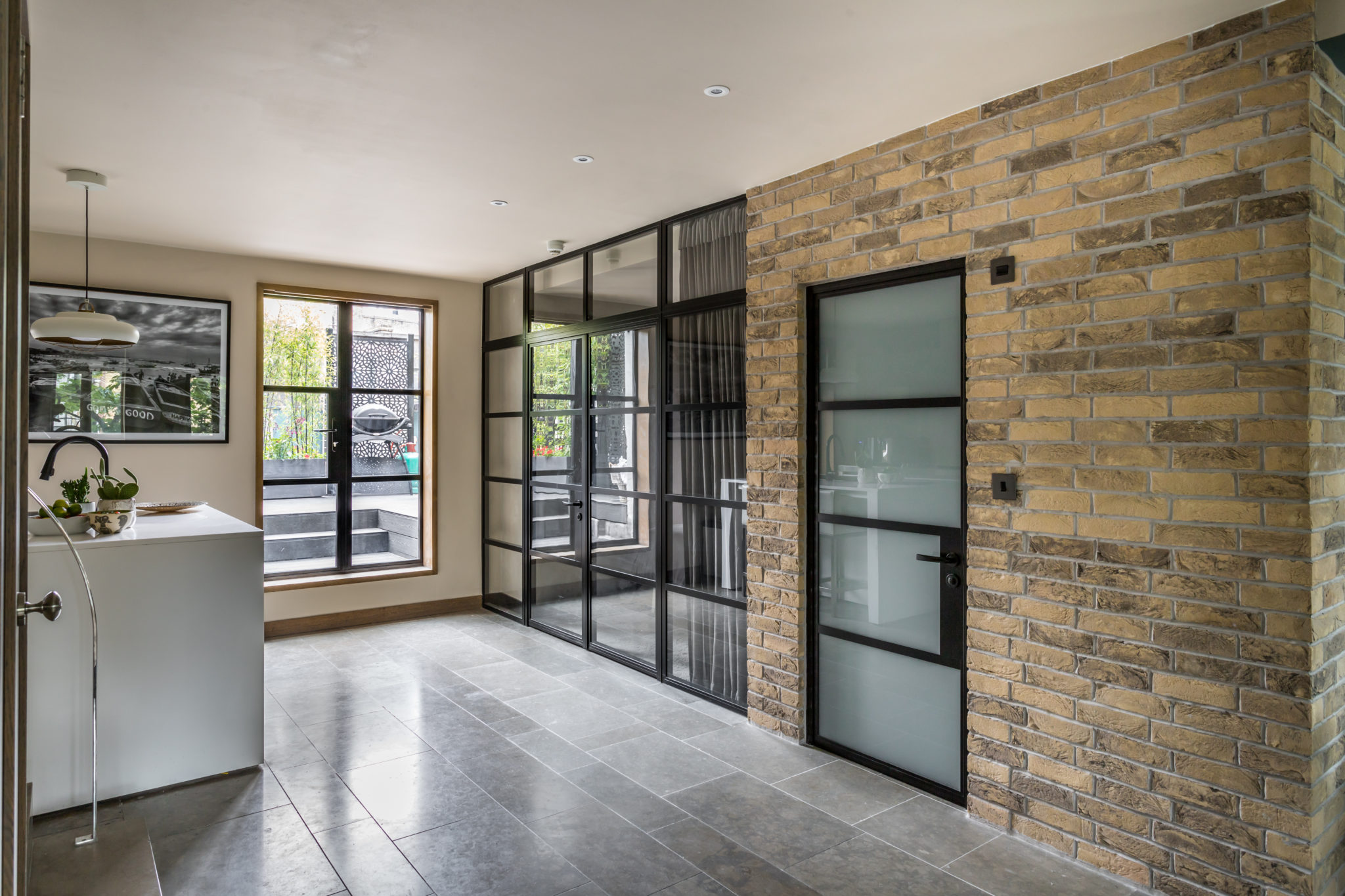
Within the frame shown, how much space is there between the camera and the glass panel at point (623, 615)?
488 centimetres

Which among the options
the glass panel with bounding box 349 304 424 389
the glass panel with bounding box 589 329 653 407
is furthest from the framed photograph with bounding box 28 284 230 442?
the glass panel with bounding box 589 329 653 407

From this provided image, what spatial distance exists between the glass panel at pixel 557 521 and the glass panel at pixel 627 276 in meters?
1.32

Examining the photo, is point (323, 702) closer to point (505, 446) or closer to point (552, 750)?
point (552, 750)

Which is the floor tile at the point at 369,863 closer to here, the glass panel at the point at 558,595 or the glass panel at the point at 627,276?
the glass panel at the point at 558,595

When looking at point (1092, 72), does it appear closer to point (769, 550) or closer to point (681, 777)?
point (769, 550)

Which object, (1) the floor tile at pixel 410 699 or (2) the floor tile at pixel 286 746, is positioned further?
(1) the floor tile at pixel 410 699

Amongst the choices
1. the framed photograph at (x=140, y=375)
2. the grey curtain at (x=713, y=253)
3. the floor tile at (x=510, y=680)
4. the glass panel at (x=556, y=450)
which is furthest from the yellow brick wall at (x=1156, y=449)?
the framed photograph at (x=140, y=375)

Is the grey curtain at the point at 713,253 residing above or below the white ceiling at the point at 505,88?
below

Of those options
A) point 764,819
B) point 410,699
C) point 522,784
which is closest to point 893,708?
point 764,819

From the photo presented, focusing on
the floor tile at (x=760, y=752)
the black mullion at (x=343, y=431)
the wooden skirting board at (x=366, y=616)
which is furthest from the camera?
the black mullion at (x=343, y=431)

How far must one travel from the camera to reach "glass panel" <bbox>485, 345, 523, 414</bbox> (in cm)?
621

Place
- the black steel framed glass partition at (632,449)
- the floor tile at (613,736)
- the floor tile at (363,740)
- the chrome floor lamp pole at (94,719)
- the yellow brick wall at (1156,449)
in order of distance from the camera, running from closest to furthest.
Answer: the yellow brick wall at (1156,449) → the chrome floor lamp pole at (94,719) → the floor tile at (363,740) → the floor tile at (613,736) → the black steel framed glass partition at (632,449)

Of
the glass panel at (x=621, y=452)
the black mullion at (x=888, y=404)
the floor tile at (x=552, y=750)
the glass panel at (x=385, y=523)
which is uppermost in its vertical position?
the black mullion at (x=888, y=404)

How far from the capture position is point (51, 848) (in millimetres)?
2775
